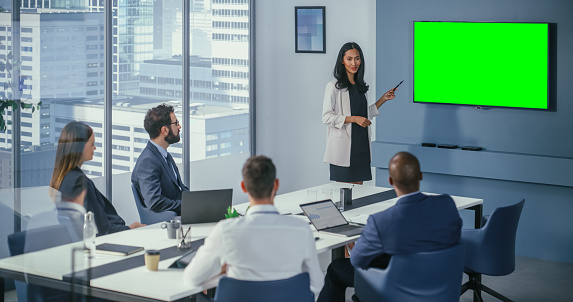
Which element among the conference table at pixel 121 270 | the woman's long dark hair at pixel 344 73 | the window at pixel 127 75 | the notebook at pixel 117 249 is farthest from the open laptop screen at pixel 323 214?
the window at pixel 127 75

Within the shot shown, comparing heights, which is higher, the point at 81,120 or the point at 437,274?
Result: the point at 81,120

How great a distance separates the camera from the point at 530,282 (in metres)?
6.09

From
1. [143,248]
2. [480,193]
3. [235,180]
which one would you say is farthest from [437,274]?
[235,180]

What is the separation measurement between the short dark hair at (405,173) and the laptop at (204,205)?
112 cm

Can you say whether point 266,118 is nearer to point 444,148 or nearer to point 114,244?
point 444,148

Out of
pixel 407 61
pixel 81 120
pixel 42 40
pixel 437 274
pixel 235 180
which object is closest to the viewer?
pixel 437 274

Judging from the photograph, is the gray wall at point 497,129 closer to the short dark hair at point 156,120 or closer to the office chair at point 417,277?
the short dark hair at point 156,120

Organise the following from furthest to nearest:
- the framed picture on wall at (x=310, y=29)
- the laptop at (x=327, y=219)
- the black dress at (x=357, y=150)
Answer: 1. the framed picture on wall at (x=310, y=29)
2. the black dress at (x=357, y=150)
3. the laptop at (x=327, y=219)

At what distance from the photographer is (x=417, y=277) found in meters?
3.96

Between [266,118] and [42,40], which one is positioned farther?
[266,118]

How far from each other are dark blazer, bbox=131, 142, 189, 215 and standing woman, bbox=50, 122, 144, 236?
38 cm

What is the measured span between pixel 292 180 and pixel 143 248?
14.8 ft

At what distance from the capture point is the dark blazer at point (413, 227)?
390cm

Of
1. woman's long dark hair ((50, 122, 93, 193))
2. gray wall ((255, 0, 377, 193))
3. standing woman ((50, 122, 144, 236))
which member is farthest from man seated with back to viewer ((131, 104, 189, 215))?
gray wall ((255, 0, 377, 193))
